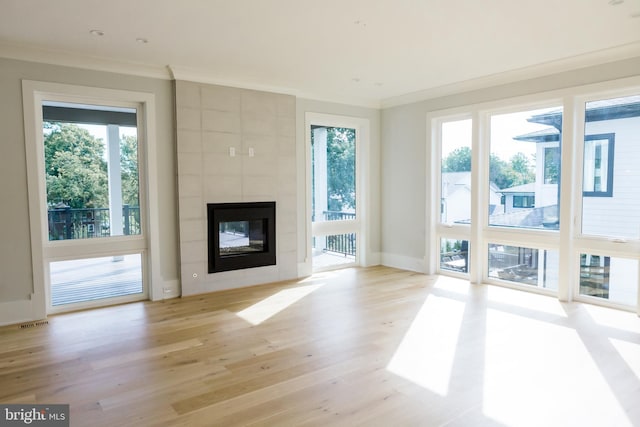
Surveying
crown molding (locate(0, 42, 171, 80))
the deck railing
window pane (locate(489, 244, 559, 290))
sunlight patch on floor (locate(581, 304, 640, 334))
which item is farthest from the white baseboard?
sunlight patch on floor (locate(581, 304, 640, 334))

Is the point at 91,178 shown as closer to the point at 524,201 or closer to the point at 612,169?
the point at 524,201

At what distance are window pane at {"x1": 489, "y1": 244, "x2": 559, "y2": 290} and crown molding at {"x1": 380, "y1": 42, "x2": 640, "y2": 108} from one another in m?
2.13

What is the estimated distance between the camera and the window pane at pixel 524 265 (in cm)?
511

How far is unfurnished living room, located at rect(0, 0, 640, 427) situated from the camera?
2.91 metres

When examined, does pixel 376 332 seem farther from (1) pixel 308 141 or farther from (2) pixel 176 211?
(1) pixel 308 141

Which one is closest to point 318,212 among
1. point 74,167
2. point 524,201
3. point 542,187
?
point 524,201

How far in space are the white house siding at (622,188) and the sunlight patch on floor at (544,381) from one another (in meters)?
1.43

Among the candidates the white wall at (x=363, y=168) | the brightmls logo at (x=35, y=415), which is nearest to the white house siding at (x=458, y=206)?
the white wall at (x=363, y=168)

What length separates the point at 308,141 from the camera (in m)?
6.28

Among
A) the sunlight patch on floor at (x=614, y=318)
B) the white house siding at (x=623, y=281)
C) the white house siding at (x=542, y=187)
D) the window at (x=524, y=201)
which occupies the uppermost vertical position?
the white house siding at (x=542, y=187)

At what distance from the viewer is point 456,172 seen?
242 inches

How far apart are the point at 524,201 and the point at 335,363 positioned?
3.54m

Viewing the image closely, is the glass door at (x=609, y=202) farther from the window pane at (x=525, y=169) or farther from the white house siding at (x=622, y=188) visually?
the window pane at (x=525, y=169)

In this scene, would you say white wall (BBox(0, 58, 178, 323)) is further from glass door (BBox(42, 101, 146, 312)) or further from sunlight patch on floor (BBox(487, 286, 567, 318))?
sunlight patch on floor (BBox(487, 286, 567, 318))
